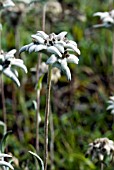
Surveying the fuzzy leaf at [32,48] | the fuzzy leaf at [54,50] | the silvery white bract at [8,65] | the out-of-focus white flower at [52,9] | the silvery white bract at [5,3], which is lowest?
the silvery white bract at [8,65]

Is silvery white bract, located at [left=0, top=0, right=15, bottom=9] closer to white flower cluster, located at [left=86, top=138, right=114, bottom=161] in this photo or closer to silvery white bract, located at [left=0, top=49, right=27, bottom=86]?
silvery white bract, located at [left=0, top=49, right=27, bottom=86]

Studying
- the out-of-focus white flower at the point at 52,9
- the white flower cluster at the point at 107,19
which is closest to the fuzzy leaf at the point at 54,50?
the white flower cluster at the point at 107,19

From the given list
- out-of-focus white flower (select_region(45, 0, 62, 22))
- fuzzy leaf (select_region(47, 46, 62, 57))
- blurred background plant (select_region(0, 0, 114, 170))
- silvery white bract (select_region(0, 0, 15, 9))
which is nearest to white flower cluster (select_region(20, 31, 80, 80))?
fuzzy leaf (select_region(47, 46, 62, 57))

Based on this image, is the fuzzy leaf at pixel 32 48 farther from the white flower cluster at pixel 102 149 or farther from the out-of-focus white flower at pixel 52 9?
the out-of-focus white flower at pixel 52 9

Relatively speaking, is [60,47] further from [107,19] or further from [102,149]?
[107,19]

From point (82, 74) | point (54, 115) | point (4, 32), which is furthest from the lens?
point (4, 32)

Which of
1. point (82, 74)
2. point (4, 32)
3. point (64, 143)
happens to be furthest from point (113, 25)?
point (4, 32)

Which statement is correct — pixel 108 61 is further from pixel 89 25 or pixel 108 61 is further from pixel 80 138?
pixel 80 138
